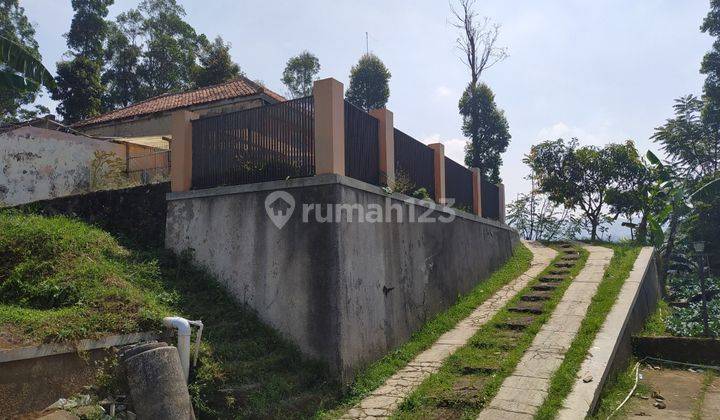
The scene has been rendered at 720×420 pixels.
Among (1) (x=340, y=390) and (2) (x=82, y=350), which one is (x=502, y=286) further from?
(2) (x=82, y=350)

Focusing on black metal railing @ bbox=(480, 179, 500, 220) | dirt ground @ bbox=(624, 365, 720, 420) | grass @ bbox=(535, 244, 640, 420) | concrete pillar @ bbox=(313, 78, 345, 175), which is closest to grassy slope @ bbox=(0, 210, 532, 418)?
grass @ bbox=(535, 244, 640, 420)

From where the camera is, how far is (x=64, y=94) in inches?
936

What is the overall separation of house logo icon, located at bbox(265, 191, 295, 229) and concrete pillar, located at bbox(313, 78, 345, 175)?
595mm

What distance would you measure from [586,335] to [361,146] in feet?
15.3

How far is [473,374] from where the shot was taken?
6801 mm

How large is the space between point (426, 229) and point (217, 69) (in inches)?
762

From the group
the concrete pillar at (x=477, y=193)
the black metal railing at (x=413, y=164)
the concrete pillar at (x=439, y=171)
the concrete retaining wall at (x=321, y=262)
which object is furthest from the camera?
the concrete pillar at (x=477, y=193)

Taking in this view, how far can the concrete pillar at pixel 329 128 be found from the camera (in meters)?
7.02

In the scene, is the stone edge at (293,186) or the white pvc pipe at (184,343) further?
the stone edge at (293,186)

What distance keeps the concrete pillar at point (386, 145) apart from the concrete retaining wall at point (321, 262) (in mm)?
426

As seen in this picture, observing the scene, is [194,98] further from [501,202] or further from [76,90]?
[76,90]

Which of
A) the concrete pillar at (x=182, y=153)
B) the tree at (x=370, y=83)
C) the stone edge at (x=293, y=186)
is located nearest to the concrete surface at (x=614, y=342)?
the stone edge at (x=293, y=186)

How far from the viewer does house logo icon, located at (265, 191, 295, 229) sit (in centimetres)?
714

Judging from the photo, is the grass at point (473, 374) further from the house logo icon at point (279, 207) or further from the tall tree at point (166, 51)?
the tall tree at point (166, 51)
